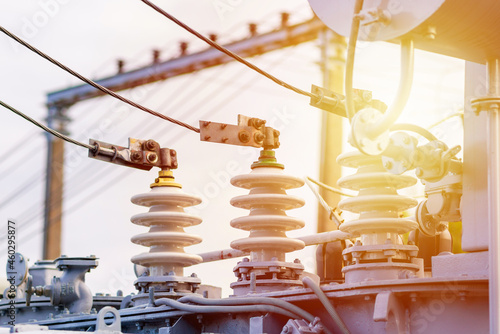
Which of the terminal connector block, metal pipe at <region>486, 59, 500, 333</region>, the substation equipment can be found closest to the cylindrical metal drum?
the substation equipment

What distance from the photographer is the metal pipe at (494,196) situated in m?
3.85

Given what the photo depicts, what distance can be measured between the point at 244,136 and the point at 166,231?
3.57 ft

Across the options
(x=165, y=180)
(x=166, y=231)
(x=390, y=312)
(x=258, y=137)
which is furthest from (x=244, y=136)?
(x=390, y=312)

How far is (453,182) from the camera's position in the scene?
4.77 m

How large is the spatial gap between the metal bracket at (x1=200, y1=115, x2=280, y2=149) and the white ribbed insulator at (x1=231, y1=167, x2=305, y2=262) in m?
0.22

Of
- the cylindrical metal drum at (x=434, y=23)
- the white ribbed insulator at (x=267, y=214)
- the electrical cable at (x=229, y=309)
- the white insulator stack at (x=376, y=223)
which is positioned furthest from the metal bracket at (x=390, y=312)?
the white ribbed insulator at (x=267, y=214)

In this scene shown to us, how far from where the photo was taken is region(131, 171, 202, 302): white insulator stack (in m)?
6.38

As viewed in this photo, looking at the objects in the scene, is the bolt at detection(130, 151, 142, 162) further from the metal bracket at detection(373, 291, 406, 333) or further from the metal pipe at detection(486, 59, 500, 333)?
the metal pipe at detection(486, 59, 500, 333)

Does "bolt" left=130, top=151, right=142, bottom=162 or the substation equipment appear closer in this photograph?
the substation equipment

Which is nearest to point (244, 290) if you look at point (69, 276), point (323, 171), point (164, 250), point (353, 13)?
point (164, 250)

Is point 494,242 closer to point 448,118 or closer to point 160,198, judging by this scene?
point 448,118

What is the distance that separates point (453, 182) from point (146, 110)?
219 centimetres

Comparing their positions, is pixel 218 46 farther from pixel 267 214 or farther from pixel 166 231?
pixel 166 231

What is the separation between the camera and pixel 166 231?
649cm
